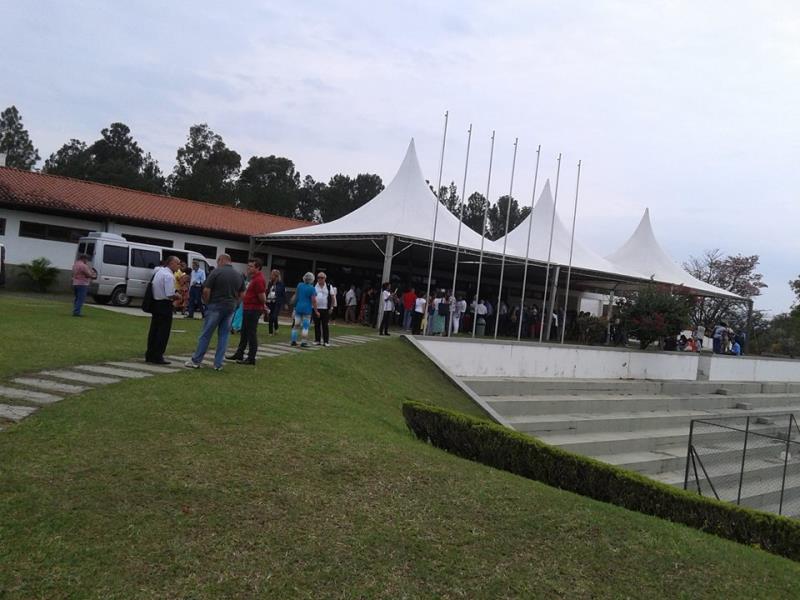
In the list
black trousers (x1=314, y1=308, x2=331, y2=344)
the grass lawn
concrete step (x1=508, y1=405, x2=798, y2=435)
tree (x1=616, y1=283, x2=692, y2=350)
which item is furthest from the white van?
the grass lawn

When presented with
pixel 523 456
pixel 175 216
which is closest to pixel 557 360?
pixel 523 456

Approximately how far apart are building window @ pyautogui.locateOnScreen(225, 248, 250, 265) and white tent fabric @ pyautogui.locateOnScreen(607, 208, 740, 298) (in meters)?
17.9

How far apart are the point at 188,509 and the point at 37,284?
2259 cm

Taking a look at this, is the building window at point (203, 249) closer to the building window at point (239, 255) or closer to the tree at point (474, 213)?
the building window at point (239, 255)

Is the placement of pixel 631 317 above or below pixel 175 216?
below

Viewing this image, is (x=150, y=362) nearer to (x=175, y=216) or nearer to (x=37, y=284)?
(x=37, y=284)

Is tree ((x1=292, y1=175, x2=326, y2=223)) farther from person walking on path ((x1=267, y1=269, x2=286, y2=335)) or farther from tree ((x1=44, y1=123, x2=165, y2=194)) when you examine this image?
person walking on path ((x1=267, y1=269, x2=286, y2=335))

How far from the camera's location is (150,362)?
28.8 ft

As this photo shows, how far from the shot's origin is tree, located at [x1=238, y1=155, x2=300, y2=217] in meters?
54.7

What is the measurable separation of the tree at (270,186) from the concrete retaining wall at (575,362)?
3995 cm

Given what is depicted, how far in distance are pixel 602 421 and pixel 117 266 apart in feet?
46.5

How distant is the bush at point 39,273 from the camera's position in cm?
2327

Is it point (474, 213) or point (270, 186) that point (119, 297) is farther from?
point (474, 213)

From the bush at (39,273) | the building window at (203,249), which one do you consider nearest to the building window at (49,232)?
the bush at (39,273)
